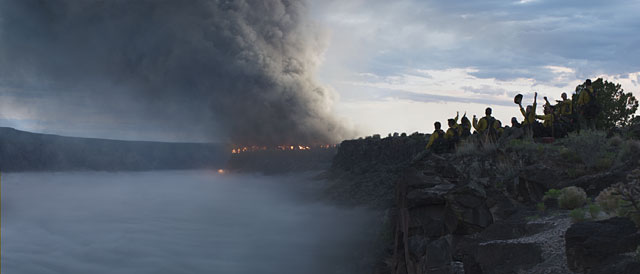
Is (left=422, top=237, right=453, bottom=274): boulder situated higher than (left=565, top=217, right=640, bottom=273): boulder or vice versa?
(left=565, top=217, right=640, bottom=273): boulder

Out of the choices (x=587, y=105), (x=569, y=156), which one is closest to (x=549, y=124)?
(x=587, y=105)

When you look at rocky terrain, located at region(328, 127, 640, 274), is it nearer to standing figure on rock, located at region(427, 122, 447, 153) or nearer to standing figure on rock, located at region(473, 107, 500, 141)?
standing figure on rock, located at region(473, 107, 500, 141)

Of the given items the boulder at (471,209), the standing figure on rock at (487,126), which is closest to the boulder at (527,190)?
the boulder at (471,209)

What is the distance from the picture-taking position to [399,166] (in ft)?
148

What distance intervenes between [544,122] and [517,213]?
11.0m

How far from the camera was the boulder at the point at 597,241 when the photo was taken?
634 cm

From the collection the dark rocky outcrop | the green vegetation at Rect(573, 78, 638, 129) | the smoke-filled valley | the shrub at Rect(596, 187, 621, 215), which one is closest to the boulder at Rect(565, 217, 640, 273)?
the shrub at Rect(596, 187, 621, 215)

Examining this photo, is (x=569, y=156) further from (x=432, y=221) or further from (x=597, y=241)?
(x=597, y=241)

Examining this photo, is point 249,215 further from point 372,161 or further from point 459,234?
point 459,234

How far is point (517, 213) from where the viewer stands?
10312 millimetres

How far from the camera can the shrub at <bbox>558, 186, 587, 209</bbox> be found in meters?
9.26

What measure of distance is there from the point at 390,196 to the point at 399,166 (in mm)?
3785

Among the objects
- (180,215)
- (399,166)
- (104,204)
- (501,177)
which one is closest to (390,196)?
(399,166)

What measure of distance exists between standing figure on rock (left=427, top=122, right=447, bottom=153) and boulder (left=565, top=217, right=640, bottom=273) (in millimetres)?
13870
